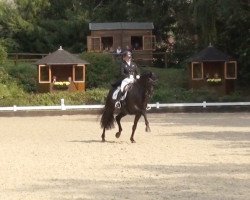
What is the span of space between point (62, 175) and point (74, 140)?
774 centimetres

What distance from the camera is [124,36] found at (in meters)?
54.3

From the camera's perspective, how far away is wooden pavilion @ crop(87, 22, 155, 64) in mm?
53406

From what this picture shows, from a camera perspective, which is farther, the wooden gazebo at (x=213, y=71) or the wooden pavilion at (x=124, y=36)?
the wooden pavilion at (x=124, y=36)

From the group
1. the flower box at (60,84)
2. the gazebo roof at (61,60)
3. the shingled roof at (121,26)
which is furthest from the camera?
the shingled roof at (121,26)

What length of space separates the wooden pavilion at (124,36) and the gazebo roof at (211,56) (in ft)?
33.8

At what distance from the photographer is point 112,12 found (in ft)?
195

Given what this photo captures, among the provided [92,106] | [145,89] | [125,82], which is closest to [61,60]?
[92,106]

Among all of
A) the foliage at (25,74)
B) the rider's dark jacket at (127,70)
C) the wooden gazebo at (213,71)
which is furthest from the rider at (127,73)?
the foliage at (25,74)

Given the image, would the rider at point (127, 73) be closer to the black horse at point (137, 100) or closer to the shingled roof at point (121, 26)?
the black horse at point (137, 100)

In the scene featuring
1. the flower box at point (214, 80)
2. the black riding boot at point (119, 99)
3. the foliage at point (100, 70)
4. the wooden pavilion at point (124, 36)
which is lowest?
the black riding boot at point (119, 99)

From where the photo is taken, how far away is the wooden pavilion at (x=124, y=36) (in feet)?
175

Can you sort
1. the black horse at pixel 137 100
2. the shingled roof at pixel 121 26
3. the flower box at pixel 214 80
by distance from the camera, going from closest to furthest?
the black horse at pixel 137 100 < the flower box at pixel 214 80 < the shingled roof at pixel 121 26

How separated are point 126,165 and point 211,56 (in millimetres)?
30448

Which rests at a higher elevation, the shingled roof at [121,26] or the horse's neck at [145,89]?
the shingled roof at [121,26]
